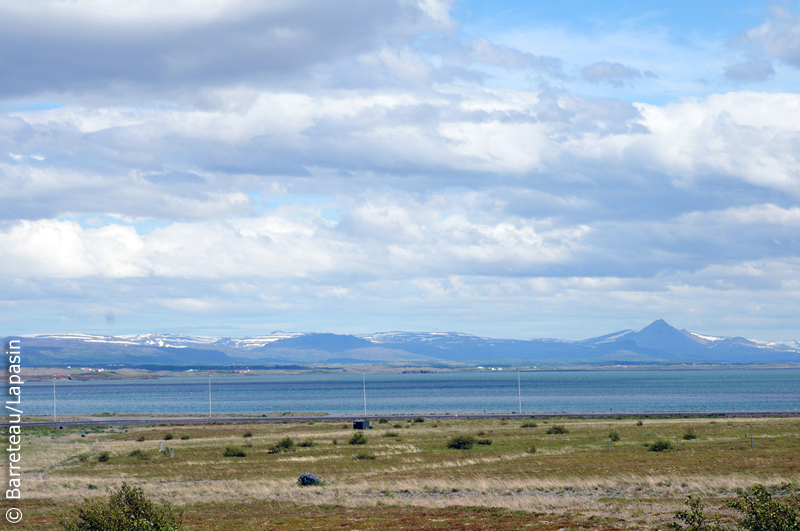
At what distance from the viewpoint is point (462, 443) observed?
190 ft

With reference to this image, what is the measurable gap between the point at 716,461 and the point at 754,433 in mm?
23904

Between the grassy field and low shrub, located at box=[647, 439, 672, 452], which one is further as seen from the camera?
low shrub, located at box=[647, 439, 672, 452]

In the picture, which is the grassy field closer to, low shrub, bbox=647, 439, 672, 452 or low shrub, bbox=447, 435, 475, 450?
low shrub, bbox=647, 439, 672, 452

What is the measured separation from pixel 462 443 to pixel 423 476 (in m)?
17.2

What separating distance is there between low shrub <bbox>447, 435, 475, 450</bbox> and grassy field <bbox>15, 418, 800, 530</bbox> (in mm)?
1086

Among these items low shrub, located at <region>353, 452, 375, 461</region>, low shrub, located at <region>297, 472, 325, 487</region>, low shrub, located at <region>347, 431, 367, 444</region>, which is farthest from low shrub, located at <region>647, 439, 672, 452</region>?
low shrub, located at <region>297, 472, 325, 487</region>

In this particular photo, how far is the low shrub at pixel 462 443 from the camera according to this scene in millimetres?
57553

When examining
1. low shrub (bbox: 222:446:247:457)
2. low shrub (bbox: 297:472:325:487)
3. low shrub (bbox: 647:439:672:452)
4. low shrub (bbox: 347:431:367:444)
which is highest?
low shrub (bbox: 297:472:325:487)

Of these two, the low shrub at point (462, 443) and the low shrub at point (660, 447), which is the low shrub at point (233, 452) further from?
the low shrub at point (660, 447)

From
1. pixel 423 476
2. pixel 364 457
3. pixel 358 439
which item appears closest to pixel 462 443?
pixel 364 457

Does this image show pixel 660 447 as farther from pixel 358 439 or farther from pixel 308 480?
pixel 308 480

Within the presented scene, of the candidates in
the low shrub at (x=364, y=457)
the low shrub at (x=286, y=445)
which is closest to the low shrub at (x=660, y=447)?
the low shrub at (x=364, y=457)

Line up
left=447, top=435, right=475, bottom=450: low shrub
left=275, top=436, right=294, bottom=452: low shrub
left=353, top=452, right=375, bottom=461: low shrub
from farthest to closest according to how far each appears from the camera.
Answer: left=275, top=436, right=294, bottom=452: low shrub → left=447, top=435, right=475, bottom=450: low shrub → left=353, top=452, right=375, bottom=461: low shrub

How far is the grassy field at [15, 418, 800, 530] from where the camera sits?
2873 cm
